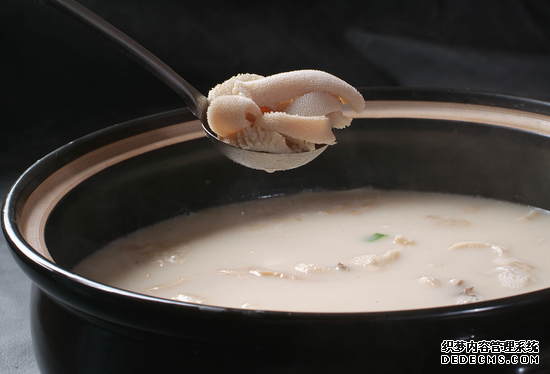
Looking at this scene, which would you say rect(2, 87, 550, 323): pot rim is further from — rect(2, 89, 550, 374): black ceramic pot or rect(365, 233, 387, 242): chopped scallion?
rect(365, 233, 387, 242): chopped scallion

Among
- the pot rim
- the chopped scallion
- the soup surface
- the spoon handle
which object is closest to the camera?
the pot rim

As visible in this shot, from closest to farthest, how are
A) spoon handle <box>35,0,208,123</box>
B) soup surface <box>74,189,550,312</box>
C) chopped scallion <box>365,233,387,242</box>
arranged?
1. spoon handle <box>35,0,208,123</box>
2. soup surface <box>74,189,550,312</box>
3. chopped scallion <box>365,233,387,242</box>

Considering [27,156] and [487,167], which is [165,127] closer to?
[487,167]

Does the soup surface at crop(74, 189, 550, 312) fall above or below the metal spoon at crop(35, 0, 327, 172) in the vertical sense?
below

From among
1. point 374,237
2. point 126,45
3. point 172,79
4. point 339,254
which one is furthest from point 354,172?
point 126,45

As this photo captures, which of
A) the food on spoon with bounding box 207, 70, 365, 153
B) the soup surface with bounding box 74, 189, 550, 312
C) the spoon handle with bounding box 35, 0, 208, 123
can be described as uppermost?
the spoon handle with bounding box 35, 0, 208, 123

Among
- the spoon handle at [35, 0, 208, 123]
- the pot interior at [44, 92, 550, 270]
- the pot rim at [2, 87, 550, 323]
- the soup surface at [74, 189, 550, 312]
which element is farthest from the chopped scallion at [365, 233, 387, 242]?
the spoon handle at [35, 0, 208, 123]
